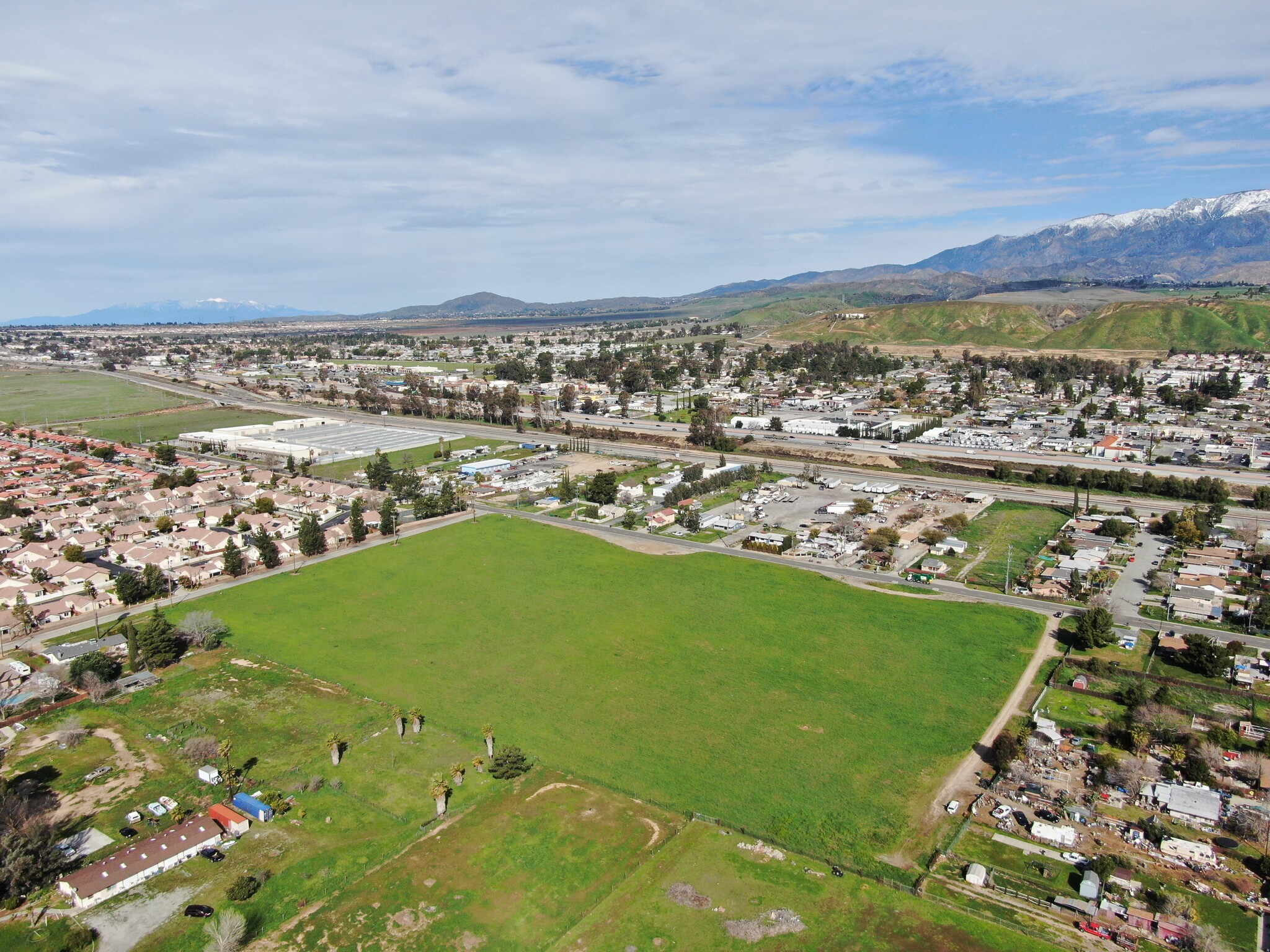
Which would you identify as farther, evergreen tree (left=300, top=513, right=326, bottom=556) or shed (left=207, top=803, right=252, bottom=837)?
evergreen tree (left=300, top=513, right=326, bottom=556)

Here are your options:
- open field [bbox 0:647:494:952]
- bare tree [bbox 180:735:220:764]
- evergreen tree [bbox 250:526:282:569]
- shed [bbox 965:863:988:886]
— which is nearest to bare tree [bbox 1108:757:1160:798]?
shed [bbox 965:863:988:886]

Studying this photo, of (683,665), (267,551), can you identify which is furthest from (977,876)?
(267,551)

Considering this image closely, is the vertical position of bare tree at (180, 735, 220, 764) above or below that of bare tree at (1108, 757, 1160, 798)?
above

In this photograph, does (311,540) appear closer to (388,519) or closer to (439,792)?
(388,519)

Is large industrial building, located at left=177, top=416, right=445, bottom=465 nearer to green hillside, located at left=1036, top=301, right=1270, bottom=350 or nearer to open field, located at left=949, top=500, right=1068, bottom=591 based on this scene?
open field, located at left=949, top=500, right=1068, bottom=591

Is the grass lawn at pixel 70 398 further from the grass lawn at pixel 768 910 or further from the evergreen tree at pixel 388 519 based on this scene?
the grass lawn at pixel 768 910

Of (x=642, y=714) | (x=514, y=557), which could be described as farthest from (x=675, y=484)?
(x=642, y=714)

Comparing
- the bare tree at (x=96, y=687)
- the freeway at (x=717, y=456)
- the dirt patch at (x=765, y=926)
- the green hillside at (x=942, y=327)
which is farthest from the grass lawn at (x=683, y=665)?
the green hillside at (x=942, y=327)
